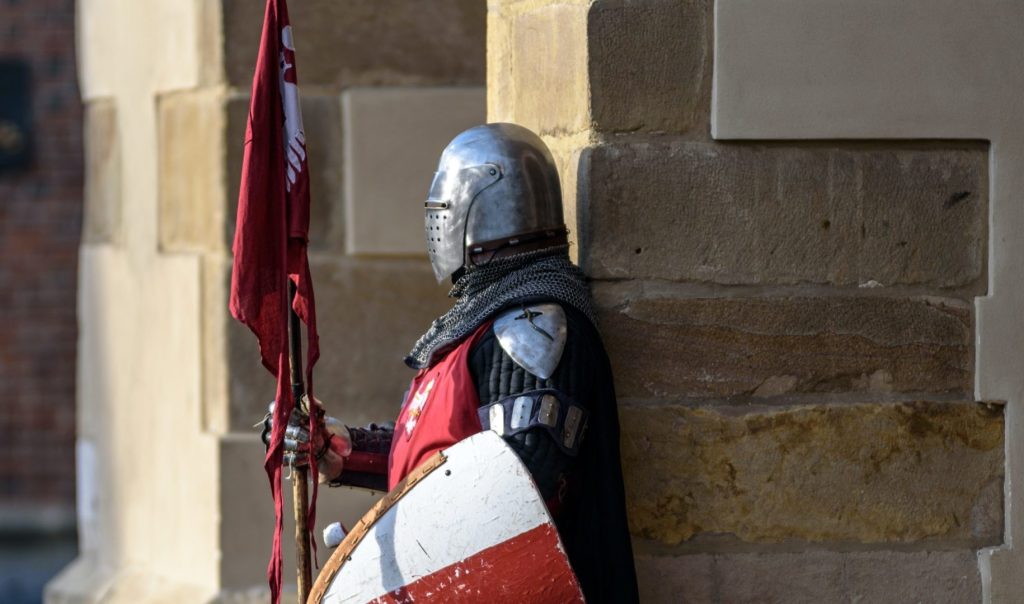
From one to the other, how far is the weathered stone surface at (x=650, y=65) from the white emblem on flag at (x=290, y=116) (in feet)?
1.91

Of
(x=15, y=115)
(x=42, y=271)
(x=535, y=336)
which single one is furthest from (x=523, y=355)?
(x=15, y=115)

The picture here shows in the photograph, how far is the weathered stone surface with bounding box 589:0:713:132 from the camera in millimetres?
3211

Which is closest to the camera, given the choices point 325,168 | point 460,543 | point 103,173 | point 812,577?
point 460,543

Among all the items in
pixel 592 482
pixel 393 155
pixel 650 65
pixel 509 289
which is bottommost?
pixel 592 482

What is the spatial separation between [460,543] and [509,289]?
499 mm

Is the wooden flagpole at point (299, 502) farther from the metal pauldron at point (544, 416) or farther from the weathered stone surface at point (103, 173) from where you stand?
the weathered stone surface at point (103, 173)

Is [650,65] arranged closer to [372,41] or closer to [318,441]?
[318,441]

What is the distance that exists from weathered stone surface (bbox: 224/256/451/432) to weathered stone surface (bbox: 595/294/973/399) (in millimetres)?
1998

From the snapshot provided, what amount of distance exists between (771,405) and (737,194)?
391 mm

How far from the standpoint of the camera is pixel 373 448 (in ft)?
11.7

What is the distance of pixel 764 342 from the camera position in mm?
3256

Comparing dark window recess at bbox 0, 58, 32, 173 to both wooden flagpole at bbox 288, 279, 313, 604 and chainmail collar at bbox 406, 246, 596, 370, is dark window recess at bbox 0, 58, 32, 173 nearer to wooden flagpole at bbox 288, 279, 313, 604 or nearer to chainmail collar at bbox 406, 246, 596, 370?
wooden flagpole at bbox 288, 279, 313, 604

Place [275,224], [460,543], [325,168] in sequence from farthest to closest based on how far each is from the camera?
[325,168]
[275,224]
[460,543]

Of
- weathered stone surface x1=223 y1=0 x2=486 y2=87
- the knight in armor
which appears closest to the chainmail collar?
the knight in armor
